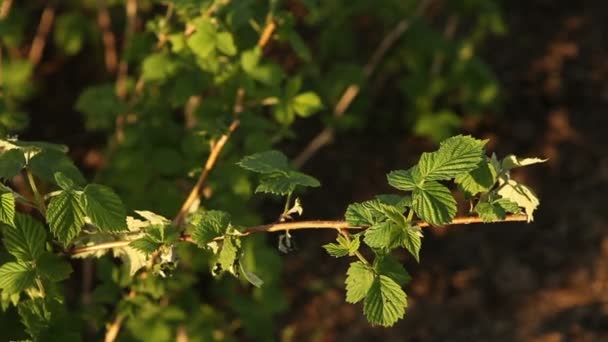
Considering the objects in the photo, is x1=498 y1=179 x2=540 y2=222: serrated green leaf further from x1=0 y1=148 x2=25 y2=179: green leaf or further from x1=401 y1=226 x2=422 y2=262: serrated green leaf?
x1=0 y1=148 x2=25 y2=179: green leaf

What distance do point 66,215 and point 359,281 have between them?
21.6 inches

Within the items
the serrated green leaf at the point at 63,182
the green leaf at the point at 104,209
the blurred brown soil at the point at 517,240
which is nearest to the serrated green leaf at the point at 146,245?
the green leaf at the point at 104,209

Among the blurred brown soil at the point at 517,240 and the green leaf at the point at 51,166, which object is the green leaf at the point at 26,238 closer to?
the green leaf at the point at 51,166

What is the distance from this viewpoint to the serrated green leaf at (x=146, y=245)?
1.56 meters

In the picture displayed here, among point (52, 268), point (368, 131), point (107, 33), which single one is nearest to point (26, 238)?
point (52, 268)

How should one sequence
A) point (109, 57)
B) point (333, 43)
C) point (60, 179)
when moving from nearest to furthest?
point (60, 179), point (333, 43), point (109, 57)

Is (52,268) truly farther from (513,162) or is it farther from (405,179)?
(513,162)

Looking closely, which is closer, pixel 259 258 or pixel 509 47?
pixel 259 258

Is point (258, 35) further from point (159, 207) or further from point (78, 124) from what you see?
point (78, 124)

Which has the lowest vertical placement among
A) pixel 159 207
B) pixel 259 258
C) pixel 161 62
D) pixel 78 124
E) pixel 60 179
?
pixel 78 124

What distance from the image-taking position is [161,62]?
2406 mm

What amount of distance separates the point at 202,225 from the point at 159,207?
0.93 m

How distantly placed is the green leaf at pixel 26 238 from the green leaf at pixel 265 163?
430mm

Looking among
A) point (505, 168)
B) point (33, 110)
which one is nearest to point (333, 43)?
point (33, 110)
